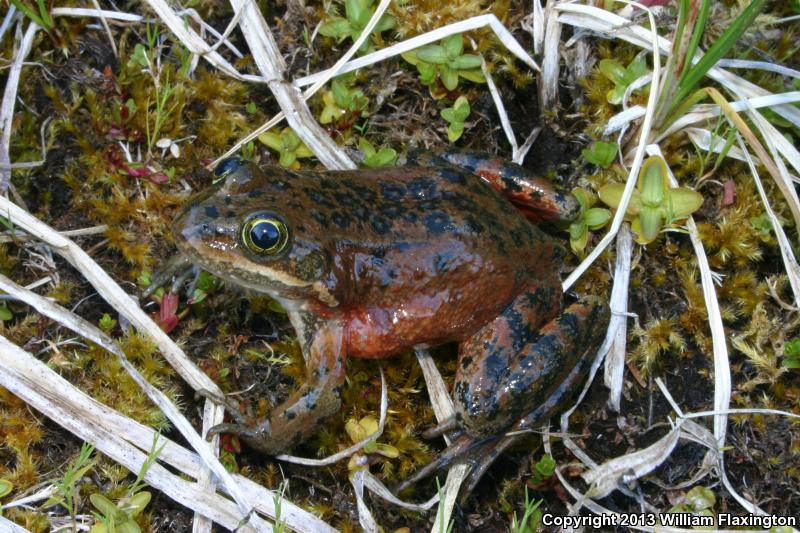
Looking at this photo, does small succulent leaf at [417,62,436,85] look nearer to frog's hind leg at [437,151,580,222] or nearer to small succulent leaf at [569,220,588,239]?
frog's hind leg at [437,151,580,222]

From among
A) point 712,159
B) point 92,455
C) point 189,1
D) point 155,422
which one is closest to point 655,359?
point 712,159

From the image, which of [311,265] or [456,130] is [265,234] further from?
[456,130]

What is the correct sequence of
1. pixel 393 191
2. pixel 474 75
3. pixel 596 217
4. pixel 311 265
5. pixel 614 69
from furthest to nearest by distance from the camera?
pixel 474 75 → pixel 614 69 → pixel 596 217 → pixel 393 191 → pixel 311 265

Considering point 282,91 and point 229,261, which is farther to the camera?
point 282,91

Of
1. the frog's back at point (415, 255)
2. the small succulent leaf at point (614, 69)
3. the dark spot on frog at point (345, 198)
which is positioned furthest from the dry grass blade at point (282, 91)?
the small succulent leaf at point (614, 69)

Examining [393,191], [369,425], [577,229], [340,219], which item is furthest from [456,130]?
[369,425]

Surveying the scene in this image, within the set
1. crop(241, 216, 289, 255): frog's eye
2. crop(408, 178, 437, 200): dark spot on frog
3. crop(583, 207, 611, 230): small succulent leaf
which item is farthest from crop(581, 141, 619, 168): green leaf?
crop(241, 216, 289, 255): frog's eye
